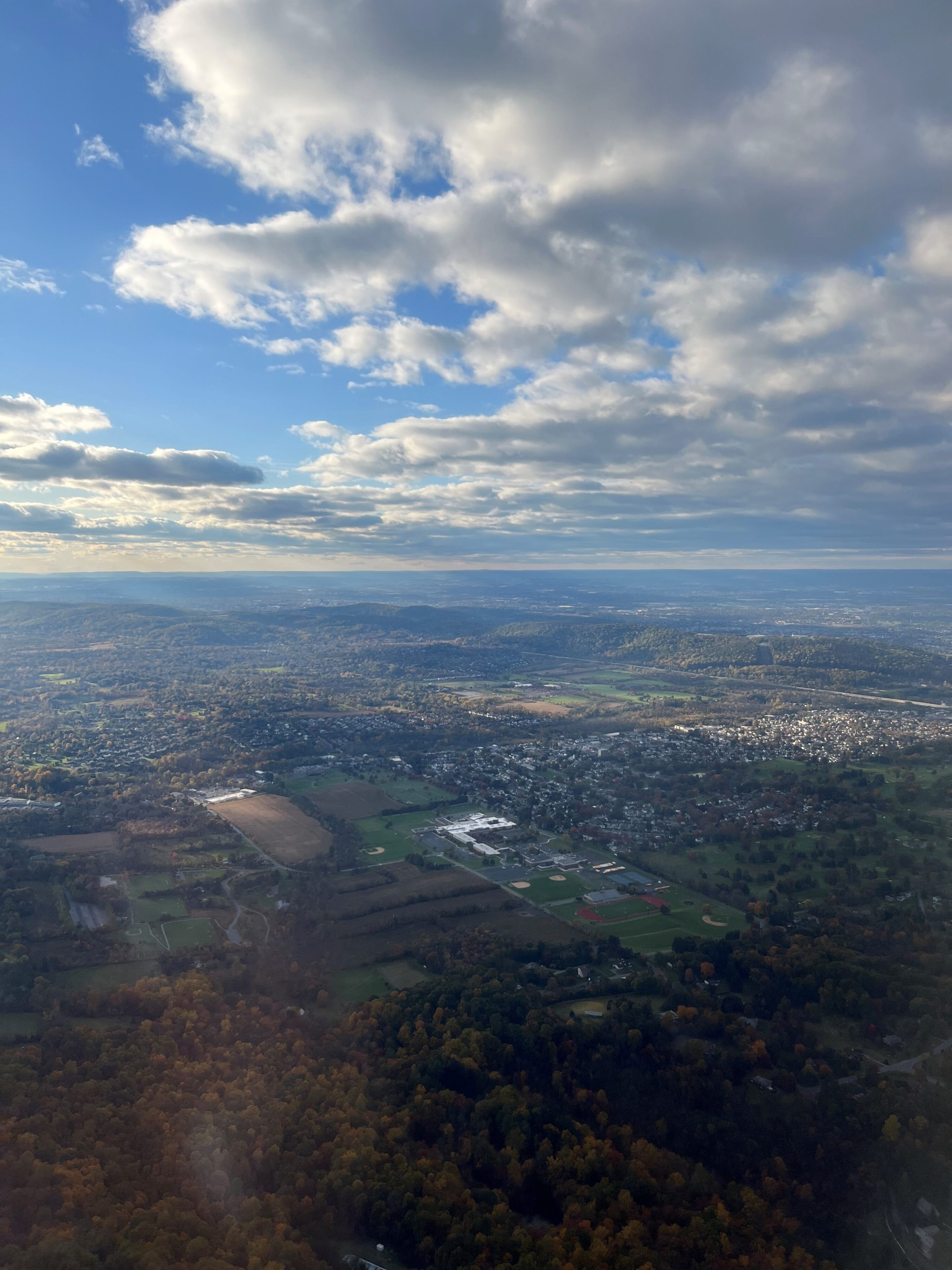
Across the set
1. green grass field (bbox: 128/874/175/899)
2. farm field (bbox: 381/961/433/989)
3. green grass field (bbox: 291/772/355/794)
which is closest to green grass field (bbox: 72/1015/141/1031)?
farm field (bbox: 381/961/433/989)

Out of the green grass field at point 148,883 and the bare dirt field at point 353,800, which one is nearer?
the green grass field at point 148,883

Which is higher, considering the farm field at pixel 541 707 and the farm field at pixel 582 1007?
the farm field at pixel 541 707

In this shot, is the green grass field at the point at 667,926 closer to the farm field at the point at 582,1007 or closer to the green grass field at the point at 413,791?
the farm field at the point at 582,1007

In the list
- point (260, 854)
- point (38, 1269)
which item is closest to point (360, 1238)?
point (38, 1269)

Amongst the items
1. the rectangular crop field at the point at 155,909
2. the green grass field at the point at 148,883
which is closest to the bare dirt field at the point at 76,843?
the green grass field at the point at 148,883

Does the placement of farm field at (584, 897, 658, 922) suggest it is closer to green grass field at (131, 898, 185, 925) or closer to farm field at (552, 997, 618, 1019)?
farm field at (552, 997, 618, 1019)
